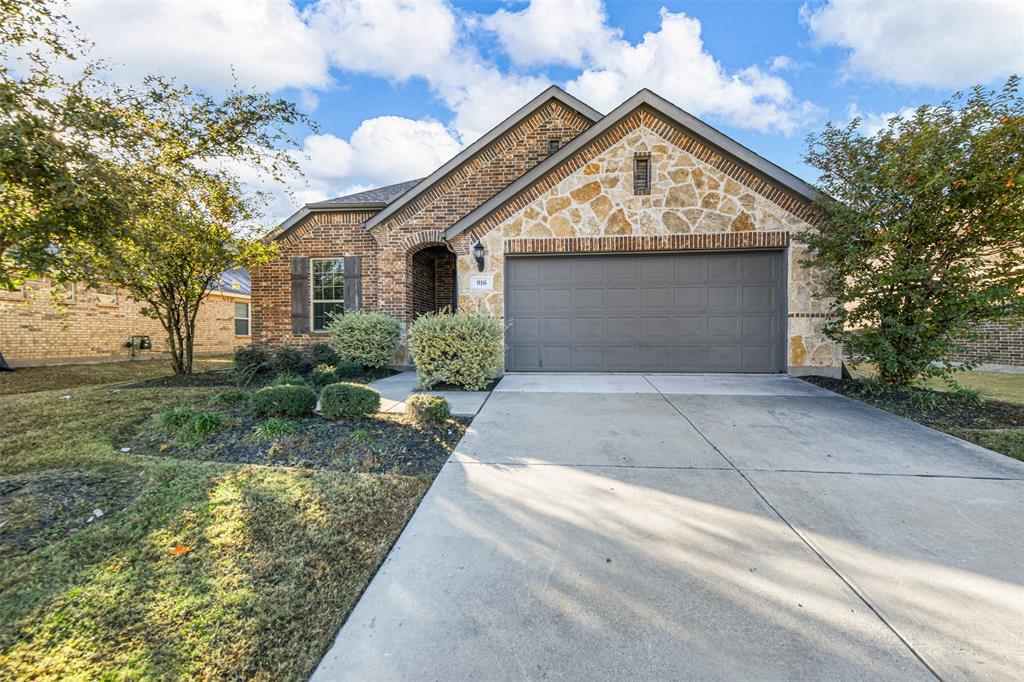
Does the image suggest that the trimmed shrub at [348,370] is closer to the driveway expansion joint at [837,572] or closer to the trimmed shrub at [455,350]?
the trimmed shrub at [455,350]

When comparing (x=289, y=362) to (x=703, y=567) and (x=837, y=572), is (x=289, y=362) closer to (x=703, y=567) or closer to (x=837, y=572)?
(x=703, y=567)

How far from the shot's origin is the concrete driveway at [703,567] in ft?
5.36

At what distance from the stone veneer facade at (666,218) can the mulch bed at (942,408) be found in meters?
1.61

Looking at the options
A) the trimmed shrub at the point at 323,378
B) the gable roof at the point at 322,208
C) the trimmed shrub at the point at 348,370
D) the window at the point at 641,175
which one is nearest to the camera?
the trimmed shrub at the point at 323,378

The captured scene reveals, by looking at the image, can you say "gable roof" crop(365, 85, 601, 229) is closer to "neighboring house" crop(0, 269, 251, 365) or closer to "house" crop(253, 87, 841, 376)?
"house" crop(253, 87, 841, 376)

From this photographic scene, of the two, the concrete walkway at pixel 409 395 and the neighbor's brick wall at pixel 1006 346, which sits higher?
the neighbor's brick wall at pixel 1006 346

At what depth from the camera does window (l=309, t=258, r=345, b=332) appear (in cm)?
1057

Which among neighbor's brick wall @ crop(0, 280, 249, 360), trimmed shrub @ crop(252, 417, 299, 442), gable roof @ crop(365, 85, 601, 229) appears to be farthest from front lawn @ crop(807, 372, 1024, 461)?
neighbor's brick wall @ crop(0, 280, 249, 360)

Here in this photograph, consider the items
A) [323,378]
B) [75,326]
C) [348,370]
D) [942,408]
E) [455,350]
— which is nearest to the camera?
[942,408]

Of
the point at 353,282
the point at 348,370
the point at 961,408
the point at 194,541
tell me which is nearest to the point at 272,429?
the point at 194,541

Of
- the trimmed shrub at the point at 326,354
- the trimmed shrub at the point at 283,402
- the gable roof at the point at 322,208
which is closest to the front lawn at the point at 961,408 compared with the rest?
the trimmed shrub at the point at 283,402

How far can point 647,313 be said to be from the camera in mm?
8070

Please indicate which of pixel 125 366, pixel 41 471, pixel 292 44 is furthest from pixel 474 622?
pixel 125 366

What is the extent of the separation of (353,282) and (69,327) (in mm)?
10477
